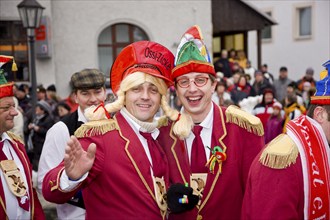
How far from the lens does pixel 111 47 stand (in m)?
13.6

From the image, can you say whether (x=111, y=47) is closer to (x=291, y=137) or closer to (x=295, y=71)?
(x=295, y=71)

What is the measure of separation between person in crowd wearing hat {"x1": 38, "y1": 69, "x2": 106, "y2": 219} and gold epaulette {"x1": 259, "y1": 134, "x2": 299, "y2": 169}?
1905mm

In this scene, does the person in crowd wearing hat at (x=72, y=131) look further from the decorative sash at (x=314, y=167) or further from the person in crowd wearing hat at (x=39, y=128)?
the person in crowd wearing hat at (x=39, y=128)

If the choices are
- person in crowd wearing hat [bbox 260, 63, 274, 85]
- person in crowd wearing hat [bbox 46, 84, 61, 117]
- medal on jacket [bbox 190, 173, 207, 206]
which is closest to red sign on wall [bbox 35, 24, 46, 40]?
person in crowd wearing hat [bbox 46, 84, 61, 117]

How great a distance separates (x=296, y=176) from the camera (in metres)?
2.17

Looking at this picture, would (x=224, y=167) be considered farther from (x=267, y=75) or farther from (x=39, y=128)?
(x=267, y=75)

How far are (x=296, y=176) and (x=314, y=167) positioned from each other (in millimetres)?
100

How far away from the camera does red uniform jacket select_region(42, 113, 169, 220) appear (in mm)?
2598

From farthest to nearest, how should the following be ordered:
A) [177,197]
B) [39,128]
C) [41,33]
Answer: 1. [41,33]
2. [39,128]
3. [177,197]

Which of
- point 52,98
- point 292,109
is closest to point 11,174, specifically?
point 292,109

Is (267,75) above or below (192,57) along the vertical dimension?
below

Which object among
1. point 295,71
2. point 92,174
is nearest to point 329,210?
point 92,174

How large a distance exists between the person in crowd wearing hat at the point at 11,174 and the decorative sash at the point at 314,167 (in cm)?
194

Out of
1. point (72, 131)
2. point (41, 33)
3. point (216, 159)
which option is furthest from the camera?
point (41, 33)
